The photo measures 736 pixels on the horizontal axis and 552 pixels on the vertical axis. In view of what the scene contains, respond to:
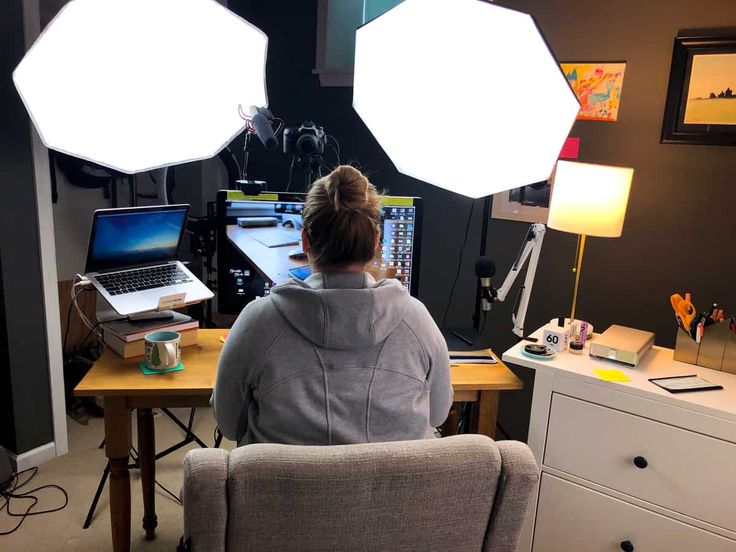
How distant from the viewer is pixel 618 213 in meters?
1.63

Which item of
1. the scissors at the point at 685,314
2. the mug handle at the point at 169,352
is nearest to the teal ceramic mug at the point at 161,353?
the mug handle at the point at 169,352

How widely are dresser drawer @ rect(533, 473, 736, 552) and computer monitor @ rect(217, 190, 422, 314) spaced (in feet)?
2.77

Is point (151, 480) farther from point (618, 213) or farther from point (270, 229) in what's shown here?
point (618, 213)

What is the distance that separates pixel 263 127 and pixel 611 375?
122 cm

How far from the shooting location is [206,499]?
870mm

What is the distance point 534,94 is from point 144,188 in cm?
218

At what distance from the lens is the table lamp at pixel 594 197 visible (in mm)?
1609

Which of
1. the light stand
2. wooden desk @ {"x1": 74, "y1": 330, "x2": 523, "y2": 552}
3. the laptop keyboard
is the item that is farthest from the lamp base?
the laptop keyboard

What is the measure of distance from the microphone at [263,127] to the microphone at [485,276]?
2.39 ft

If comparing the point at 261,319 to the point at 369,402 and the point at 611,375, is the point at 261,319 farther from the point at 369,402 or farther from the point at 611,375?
the point at 611,375

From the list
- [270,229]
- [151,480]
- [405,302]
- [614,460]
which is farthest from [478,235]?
[151,480]

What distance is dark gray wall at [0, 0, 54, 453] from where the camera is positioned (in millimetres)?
2031

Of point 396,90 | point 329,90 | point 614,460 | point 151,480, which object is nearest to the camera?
point 614,460

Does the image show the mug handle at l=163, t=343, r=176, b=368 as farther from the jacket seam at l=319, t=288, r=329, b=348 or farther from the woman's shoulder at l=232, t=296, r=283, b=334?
the jacket seam at l=319, t=288, r=329, b=348
